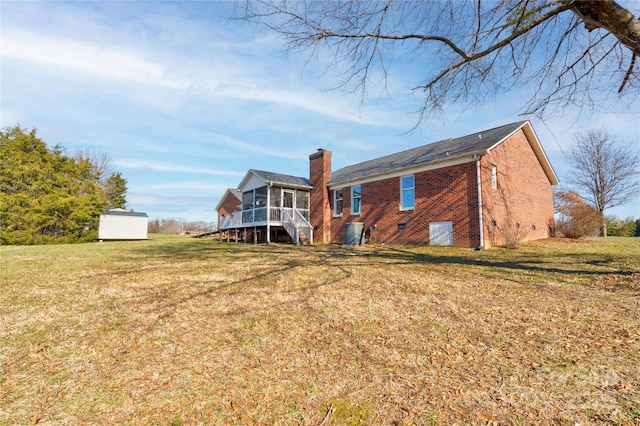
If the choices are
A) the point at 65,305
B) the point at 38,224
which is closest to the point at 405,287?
the point at 65,305

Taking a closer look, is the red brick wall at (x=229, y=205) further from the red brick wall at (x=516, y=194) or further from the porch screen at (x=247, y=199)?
the red brick wall at (x=516, y=194)

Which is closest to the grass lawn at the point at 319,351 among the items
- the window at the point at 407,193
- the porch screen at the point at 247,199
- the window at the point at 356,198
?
the window at the point at 407,193

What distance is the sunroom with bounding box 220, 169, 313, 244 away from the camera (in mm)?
18438

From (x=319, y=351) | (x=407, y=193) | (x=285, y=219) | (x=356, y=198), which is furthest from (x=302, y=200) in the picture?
(x=319, y=351)

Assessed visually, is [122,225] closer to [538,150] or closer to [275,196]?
[275,196]

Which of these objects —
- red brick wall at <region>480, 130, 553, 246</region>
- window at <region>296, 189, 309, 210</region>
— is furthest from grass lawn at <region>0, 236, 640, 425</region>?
window at <region>296, 189, 309, 210</region>

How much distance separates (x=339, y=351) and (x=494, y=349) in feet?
5.40

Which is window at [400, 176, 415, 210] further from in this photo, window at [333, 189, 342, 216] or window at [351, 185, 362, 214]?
window at [333, 189, 342, 216]

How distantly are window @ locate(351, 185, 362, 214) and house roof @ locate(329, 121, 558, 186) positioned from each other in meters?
0.66

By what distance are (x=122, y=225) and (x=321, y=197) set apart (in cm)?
1863

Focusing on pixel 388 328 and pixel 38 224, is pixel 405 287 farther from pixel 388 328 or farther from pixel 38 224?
pixel 38 224

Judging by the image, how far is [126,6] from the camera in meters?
8.16

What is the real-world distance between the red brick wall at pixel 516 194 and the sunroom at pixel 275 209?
9443 mm

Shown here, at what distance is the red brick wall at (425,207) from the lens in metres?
12.8
